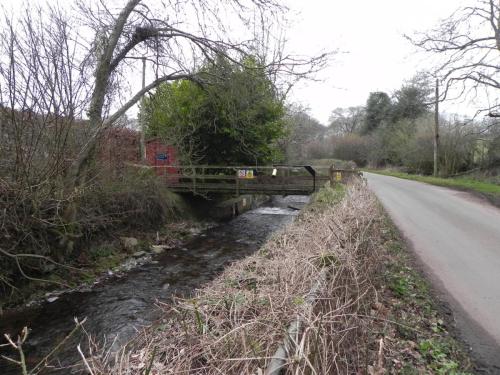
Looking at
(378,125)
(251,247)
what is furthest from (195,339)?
(378,125)

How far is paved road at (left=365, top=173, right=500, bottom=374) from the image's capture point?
4.31 m

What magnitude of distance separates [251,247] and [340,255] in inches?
340

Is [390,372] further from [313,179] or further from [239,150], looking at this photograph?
[239,150]

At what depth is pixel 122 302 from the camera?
7348 millimetres

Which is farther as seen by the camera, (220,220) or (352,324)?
(220,220)

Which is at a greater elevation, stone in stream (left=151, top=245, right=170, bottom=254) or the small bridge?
the small bridge

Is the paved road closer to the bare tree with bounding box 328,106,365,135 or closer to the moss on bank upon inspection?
the moss on bank

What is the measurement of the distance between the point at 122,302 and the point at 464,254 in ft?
23.1

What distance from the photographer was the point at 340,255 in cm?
360

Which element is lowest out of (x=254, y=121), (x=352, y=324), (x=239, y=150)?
(x=352, y=324)

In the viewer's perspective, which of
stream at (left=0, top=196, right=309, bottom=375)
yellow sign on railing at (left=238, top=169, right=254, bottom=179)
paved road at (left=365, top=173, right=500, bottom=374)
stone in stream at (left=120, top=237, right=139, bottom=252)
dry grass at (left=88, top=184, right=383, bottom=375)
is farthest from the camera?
yellow sign on railing at (left=238, top=169, right=254, bottom=179)

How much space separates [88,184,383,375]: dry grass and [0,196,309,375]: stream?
0.89 meters

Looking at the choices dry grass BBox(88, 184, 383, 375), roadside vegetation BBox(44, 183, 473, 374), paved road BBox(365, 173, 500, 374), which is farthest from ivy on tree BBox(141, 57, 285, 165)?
dry grass BBox(88, 184, 383, 375)

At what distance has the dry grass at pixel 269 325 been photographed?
1930 mm
